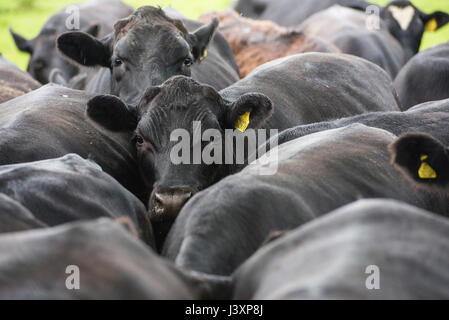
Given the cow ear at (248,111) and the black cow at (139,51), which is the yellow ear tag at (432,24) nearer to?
the black cow at (139,51)

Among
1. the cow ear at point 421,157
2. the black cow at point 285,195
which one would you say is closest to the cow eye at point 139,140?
the black cow at point 285,195

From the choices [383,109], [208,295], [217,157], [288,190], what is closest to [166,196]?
[217,157]

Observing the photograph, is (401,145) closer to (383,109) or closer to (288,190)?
(288,190)

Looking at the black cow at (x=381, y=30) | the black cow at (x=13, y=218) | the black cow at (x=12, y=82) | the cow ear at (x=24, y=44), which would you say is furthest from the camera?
the cow ear at (x=24, y=44)

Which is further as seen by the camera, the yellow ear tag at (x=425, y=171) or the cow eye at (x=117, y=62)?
the cow eye at (x=117, y=62)

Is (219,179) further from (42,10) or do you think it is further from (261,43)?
(42,10)

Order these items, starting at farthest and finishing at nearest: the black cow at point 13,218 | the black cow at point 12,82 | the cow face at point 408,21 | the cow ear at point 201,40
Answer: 1. the cow face at point 408,21
2. the black cow at point 12,82
3. the cow ear at point 201,40
4. the black cow at point 13,218

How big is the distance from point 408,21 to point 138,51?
750 cm

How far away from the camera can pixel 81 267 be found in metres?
2.29

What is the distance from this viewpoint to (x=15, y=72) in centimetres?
853

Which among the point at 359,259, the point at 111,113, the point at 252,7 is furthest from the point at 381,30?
the point at 359,259

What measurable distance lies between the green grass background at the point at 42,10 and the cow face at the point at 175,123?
10.4 m

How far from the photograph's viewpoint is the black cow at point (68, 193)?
3627mm

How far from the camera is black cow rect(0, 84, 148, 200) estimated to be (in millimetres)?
4742
